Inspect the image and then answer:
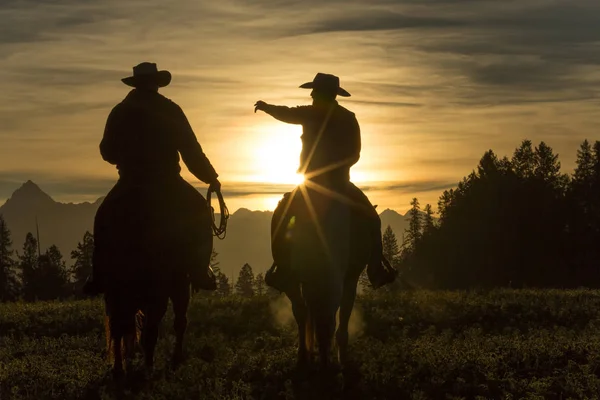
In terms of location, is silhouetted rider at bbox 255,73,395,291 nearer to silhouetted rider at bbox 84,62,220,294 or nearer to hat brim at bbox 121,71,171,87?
silhouetted rider at bbox 84,62,220,294

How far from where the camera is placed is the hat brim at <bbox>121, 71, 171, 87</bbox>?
12102 millimetres

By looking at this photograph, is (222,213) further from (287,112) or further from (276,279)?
(287,112)

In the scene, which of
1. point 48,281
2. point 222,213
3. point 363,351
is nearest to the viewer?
point 222,213

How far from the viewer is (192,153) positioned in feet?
40.7

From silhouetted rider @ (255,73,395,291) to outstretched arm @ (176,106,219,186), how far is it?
3.90 ft

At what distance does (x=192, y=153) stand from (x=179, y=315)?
2.22 m

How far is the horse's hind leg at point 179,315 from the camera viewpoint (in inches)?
492

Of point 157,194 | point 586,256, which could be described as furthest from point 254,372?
point 586,256

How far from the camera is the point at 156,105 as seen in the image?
12102 millimetres

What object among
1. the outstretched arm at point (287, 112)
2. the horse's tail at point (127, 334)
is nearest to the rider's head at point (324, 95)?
the outstretched arm at point (287, 112)

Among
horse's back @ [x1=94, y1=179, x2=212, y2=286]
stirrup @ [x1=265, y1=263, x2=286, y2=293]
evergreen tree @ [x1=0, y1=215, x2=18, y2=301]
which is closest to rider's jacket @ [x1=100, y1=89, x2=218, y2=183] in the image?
horse's back @ [x1=94, y1=179, x2=212, y2=286]

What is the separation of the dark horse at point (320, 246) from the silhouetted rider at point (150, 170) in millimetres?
1245

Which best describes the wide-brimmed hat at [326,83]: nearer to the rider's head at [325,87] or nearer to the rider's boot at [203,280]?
the rider's head at [325,87]

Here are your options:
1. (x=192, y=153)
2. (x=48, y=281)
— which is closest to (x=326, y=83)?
(x=192, y=153)
